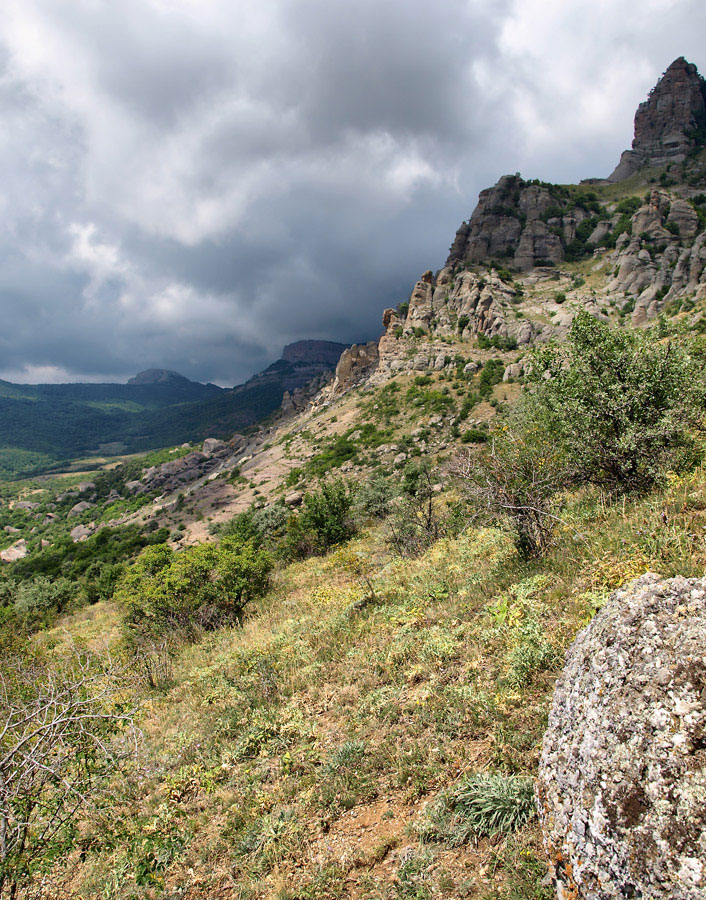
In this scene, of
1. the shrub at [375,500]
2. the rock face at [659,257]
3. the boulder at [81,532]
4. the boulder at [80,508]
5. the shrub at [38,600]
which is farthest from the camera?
the boulder at [80,508]

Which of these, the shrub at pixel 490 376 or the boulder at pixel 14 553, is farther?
the boulder at pixel 14 553

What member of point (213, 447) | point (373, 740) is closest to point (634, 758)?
point (373, 740)

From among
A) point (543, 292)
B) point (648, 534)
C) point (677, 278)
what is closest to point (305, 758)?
point (648, 534)

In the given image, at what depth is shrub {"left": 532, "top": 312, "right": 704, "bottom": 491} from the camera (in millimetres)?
6664

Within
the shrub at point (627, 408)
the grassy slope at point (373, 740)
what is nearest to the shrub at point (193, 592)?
the grassy slope at point (373, 740)

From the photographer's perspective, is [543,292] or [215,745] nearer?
[215,745]

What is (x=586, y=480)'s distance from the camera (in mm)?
7293

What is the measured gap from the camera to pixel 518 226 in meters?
76.8

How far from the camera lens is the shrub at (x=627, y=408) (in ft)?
21.9

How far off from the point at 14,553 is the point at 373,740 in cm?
9099

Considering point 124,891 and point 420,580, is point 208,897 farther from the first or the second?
point 420,580

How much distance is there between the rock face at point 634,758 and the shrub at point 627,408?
4956 mm

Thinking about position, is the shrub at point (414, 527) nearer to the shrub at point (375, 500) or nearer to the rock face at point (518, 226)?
the shrub at point (375, 500)

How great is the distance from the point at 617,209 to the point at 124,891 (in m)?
101
